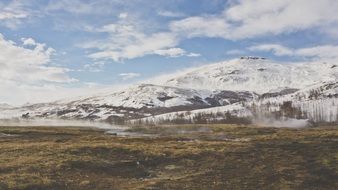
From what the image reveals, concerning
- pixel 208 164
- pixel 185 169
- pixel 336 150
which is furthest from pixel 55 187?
pixel 336 150

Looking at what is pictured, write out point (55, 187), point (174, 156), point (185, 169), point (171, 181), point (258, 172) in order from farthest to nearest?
point (174, 156)
point (185, 169)
point (258, 172)
point (171, 181)
point (55, 187)

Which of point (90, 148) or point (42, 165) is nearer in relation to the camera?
point (42, 165)

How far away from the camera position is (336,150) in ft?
205

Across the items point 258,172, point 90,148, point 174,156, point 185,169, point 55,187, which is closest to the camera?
point 55,187

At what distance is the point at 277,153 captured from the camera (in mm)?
62344

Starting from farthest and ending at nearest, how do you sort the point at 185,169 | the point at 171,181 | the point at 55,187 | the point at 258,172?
the point at 185,169 → the point at 258,172 → the point at 171,181 → the point at 55,187

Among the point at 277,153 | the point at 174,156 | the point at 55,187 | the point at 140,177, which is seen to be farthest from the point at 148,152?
the point at 55,187

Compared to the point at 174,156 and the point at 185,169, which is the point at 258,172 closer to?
the point at 185,169

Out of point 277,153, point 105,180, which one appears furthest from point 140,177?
point 277,153

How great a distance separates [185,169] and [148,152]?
11132 millimetres

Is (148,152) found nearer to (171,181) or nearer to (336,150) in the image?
(171,181)

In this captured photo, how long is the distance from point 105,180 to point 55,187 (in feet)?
18.2

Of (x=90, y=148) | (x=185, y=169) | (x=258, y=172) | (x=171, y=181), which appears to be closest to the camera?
(x=171, y=181)

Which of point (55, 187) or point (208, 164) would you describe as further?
point (208, 164)
